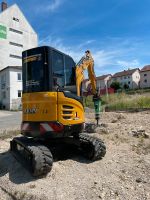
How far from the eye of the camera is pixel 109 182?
22.7 ft

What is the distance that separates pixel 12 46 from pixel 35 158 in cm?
5215

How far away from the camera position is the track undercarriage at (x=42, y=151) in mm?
7187

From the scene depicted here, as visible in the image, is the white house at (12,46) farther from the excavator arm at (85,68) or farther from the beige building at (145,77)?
the beige building at (145,77)

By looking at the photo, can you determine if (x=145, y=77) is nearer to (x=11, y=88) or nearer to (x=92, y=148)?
(x=11, y=88)

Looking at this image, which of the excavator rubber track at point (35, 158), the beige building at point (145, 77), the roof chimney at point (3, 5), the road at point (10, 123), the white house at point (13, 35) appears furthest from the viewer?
the beige building at point (145, 77)

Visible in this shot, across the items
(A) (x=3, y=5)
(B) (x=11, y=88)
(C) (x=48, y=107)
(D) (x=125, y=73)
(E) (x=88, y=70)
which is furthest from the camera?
(D) (x=125, y=73)

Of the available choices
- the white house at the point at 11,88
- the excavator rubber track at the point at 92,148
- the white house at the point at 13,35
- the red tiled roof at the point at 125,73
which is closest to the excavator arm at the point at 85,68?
the excavator rubber track at the point at 92,148

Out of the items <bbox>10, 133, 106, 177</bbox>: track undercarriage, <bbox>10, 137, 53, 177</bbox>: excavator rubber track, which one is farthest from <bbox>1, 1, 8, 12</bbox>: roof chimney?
<bbox>10, 137, 53, 177</bbox>: excavator rubber track

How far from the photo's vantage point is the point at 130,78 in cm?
10025

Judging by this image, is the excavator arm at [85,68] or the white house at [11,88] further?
the white house at [11,88]

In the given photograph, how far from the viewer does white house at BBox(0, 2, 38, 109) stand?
46.3m

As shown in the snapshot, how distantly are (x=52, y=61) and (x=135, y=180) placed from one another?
3546 millimetres

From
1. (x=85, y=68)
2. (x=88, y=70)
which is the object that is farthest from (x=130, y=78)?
(x=85, y=68)

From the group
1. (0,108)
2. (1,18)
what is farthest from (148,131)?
(1,18)
